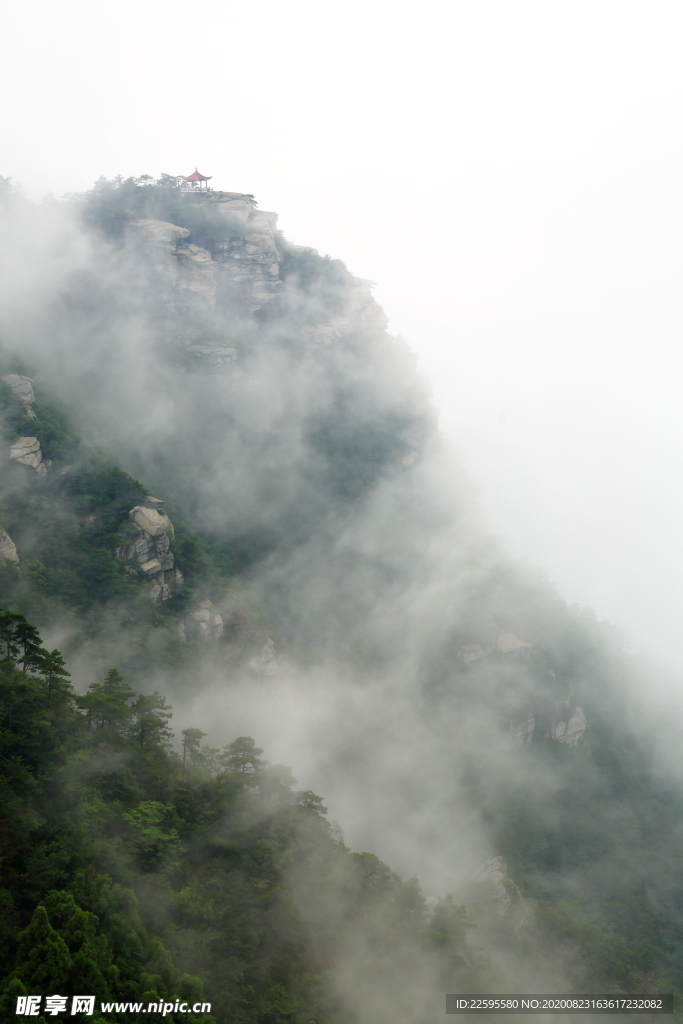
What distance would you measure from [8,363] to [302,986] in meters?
56.3

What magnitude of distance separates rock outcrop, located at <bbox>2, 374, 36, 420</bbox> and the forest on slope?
11.0 inches

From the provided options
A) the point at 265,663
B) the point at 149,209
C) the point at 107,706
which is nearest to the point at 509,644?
the point at 265,663

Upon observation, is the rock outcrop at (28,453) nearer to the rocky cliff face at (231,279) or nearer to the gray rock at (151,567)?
the gray rock at (151,567)

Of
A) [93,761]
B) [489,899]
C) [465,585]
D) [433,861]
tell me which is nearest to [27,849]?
[93,761]

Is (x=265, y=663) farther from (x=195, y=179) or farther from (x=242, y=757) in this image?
(x=195, y=179)

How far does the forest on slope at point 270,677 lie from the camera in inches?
982

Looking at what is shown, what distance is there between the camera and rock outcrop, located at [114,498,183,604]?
48.6 m

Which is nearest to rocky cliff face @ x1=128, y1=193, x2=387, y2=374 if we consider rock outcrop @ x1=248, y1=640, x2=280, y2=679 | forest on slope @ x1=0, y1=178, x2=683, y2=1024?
forest on slope @ x1=0, y1=178, x2=683, y2=1024

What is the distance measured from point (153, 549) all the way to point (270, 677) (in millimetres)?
18629

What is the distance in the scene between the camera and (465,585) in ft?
281

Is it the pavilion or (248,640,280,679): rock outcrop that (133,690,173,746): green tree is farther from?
the pavilion

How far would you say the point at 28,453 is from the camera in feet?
154

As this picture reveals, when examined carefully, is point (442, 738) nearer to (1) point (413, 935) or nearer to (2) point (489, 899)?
(2) point (489, 899)

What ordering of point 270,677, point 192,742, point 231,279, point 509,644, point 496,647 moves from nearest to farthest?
point 192,742 → point 270,677 → point 496,647 → point 509,644 → point 231,279
